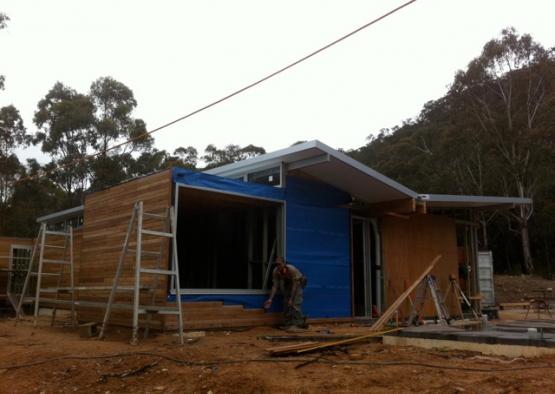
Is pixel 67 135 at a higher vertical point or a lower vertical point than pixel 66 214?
higher

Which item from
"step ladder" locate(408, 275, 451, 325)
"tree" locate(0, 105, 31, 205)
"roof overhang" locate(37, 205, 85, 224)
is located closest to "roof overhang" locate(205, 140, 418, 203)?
"step ladder" locate(408, 275, 451, 325)

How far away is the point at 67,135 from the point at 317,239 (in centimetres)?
2365

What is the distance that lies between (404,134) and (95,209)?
32.3 meters

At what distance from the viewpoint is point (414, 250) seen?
506 inches

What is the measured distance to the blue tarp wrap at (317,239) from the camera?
10.7 meters

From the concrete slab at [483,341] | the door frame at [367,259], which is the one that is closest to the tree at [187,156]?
the door frame at [367,259]

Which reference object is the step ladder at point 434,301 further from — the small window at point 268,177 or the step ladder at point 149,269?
the step ladder at point 149,269

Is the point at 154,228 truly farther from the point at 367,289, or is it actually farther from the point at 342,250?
the point at 367,289

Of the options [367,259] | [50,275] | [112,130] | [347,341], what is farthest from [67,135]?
[347,341]

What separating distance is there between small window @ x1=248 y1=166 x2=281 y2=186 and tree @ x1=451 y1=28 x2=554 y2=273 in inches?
804

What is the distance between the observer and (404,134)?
3991cm

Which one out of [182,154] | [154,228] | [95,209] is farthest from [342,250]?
[182,154]

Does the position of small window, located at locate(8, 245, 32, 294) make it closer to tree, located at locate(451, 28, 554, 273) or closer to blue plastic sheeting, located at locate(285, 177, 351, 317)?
blue plastic sheeting, located at locate(285, 177, 351, 317)

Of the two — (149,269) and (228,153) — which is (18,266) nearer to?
(149,269)
